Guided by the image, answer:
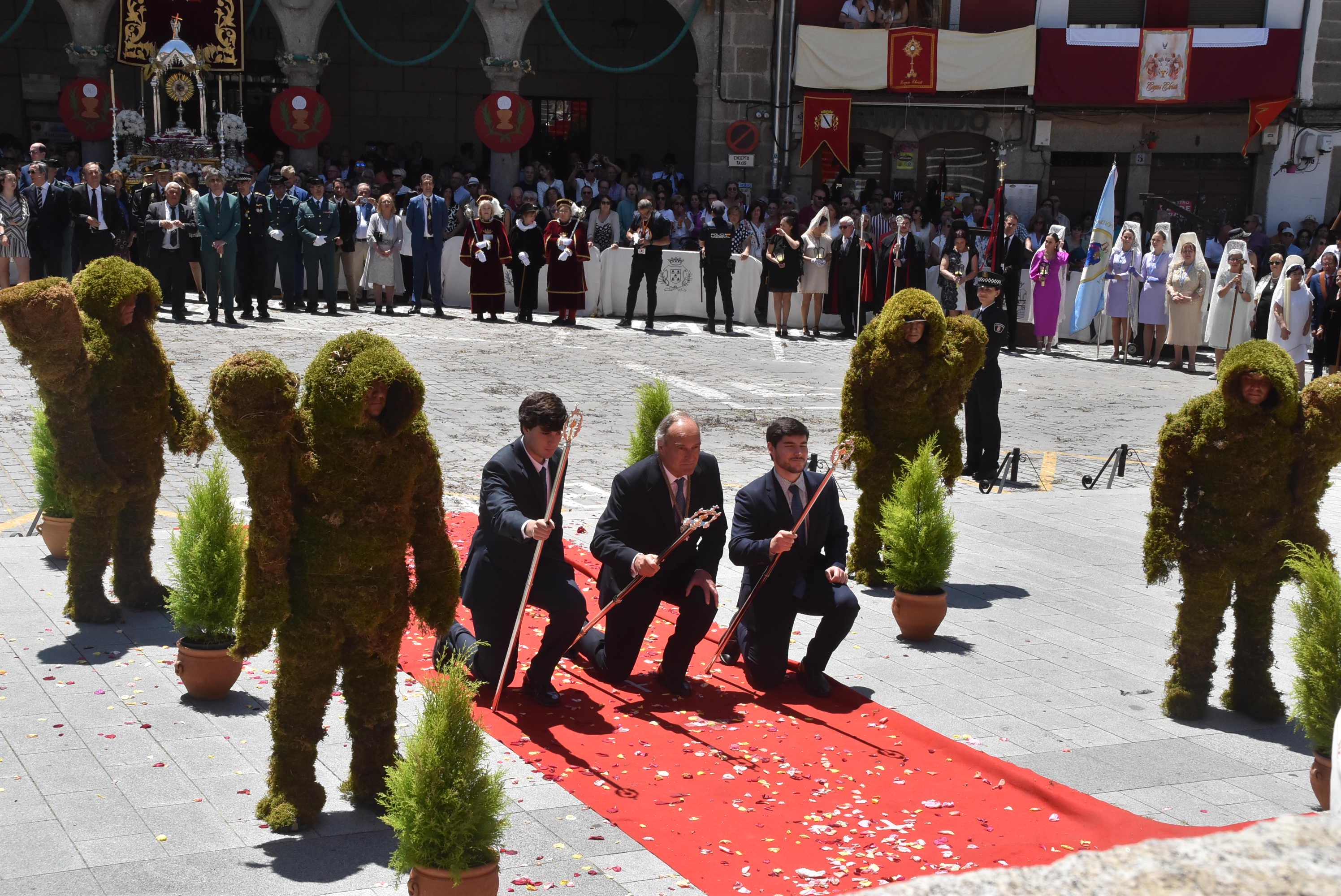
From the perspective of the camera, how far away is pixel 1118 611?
9.07m

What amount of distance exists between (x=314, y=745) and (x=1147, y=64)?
82.9 feet

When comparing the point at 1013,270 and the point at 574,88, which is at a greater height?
the point at 574,88

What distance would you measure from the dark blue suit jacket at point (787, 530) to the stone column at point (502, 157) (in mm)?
19616

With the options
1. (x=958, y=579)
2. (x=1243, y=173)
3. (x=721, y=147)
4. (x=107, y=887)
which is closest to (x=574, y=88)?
(x=721, y=147)

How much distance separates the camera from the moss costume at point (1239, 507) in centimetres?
698

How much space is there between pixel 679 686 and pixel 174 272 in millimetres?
13232

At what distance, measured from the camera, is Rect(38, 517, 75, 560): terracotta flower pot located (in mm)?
8812

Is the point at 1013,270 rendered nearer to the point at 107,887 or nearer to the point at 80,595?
the point at 80,595

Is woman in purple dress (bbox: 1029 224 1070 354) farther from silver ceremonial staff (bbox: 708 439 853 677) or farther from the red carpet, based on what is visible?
the red carpet

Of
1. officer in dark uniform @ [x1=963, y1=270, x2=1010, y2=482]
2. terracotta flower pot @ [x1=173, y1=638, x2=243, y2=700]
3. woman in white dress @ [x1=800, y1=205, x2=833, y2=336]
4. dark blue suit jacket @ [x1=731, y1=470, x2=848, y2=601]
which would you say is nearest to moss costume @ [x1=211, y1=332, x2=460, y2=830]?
terracotta flower pot @ [x1=173, y1=638, x2=243, y2=700]

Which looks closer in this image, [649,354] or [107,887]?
[107,887]

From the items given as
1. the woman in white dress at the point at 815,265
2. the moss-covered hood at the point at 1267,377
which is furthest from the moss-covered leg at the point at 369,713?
the woman in white dress at the point at 815,265

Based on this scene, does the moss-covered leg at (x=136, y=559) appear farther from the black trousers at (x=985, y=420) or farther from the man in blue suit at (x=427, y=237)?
the man in blue suit at (x=427, y=237)

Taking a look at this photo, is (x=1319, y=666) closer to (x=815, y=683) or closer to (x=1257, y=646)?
(x=1257, y=646)
